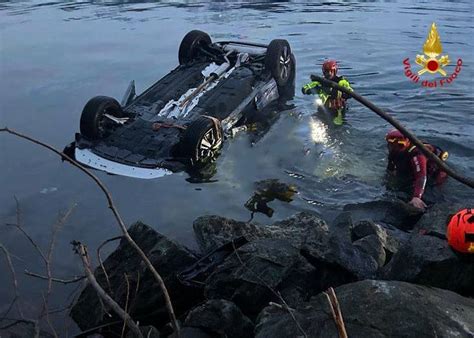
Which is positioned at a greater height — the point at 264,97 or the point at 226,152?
the point at 264,97

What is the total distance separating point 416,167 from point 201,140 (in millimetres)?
3385

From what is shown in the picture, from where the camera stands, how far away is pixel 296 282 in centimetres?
430

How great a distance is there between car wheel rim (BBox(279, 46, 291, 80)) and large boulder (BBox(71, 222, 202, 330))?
6.51 meters

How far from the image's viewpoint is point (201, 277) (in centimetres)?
484

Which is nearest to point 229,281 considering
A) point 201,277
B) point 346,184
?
point 201,277

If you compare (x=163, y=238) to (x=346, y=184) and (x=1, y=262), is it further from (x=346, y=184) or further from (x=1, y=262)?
(x=346, y=184)

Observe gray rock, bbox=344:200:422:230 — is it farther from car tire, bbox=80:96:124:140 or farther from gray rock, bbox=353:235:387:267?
car tire, bbox=80:96:124:140

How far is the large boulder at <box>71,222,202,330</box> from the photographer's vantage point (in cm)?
464

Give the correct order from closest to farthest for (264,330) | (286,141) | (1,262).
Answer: (264,330) < (1,262) < (286,141)

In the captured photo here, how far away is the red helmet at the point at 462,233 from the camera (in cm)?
366

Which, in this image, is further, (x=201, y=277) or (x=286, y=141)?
(x=286, y=141)

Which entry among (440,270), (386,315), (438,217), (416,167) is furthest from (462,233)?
(416,167)

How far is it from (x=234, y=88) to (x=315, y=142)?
6.71 ft

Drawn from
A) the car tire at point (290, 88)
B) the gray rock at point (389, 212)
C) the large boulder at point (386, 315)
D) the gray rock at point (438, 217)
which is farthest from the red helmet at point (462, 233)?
the car tire at point (290, 88)
